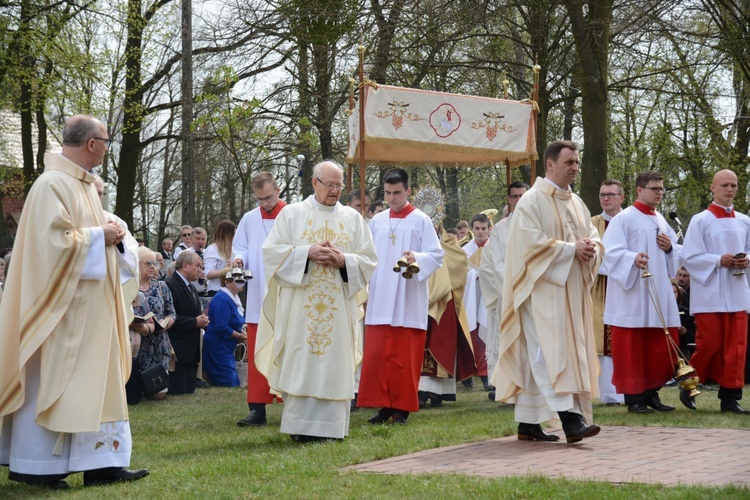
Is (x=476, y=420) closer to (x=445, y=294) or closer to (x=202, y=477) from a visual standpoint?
(x=445, y=294)

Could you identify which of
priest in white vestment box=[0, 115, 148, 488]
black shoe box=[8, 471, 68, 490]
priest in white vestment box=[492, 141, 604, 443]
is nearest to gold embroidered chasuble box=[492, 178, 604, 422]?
priest in white vestment box=[492, 141, 604, 443]

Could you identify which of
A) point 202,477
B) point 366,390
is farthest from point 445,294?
point 202,477

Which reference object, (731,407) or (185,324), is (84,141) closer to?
(185,324)

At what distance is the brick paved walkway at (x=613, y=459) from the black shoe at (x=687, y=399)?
135cm

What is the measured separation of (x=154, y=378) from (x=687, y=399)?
557 centimetres

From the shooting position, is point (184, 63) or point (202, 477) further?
point (184, 63)

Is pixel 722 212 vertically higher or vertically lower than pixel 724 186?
lower

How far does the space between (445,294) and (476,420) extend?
2.37 meters

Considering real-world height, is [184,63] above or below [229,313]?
above

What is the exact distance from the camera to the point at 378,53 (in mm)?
17656

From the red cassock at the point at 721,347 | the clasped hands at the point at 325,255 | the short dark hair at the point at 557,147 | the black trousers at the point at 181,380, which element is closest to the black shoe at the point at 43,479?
the clasped hands at the point at 325,255

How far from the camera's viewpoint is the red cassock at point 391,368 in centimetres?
910

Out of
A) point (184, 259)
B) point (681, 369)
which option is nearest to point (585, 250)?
point (681, 369)

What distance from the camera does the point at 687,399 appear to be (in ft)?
29.8
